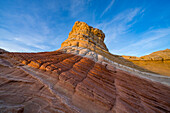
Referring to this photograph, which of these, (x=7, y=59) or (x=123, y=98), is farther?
(x=7, y=59)

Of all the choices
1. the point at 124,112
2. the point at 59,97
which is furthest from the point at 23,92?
the point at 124,112

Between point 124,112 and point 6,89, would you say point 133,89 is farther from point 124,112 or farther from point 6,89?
point 6,89

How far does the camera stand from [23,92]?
107 inches

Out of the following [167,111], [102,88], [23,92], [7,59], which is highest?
[7,59]

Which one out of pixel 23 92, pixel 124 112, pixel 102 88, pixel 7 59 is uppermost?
pixel 7 59

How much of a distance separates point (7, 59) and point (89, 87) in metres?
6.39

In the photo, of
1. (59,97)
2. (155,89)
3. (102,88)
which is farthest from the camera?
(155,89)

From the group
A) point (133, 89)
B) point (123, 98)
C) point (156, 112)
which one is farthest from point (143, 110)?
point (133, 89)

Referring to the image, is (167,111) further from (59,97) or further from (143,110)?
(59,97)

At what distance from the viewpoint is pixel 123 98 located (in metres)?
3.57

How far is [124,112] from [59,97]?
315 centimetres

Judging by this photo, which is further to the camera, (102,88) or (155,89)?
(155,89)

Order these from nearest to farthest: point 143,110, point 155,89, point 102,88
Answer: point 143,110 → point 102,88 → point 155,89

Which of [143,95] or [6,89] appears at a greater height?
[6,89]
